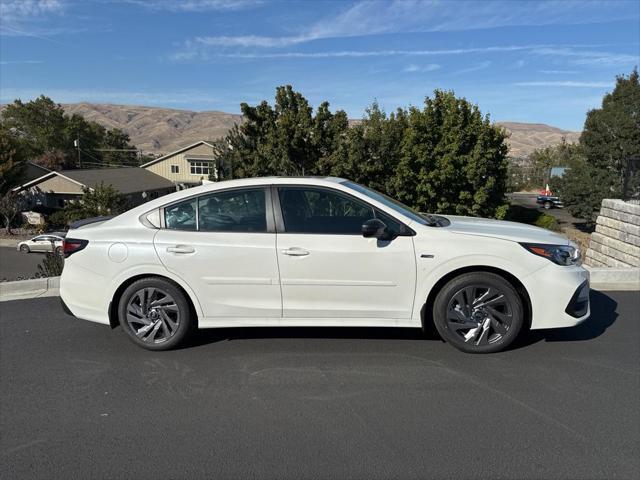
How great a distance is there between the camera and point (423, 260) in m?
4.02

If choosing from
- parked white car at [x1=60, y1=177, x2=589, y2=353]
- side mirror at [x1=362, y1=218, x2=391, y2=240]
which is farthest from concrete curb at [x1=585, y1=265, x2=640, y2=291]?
side mirror at [x1=362, y1=218, x2=391, y2=240]

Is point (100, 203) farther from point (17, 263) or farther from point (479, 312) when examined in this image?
point (479, 312)

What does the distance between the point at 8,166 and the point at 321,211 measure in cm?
5212

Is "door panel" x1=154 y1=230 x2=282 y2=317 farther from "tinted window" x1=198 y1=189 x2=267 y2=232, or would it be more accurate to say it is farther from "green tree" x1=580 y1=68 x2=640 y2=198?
"green tree" x1=580 y1=68 x2=640 y2=198

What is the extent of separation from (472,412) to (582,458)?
0.68 metres

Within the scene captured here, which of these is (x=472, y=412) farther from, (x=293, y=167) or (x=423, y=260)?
(x=293, y=167)

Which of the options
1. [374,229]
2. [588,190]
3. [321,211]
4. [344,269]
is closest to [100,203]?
[321,211]

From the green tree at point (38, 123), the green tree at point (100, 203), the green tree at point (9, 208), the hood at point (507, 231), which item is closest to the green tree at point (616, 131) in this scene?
the green tree at point (100, 203)

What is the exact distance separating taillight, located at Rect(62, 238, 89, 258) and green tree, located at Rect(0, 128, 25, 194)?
166 ft

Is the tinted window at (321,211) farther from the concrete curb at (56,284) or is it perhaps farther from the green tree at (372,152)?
the green tree at (372,152)

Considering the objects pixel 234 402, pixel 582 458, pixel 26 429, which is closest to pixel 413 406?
pixel 582 458

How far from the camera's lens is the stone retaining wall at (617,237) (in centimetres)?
857

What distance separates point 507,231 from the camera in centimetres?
428

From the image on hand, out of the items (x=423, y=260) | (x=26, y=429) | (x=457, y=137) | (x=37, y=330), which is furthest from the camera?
(x=457, y=137)
